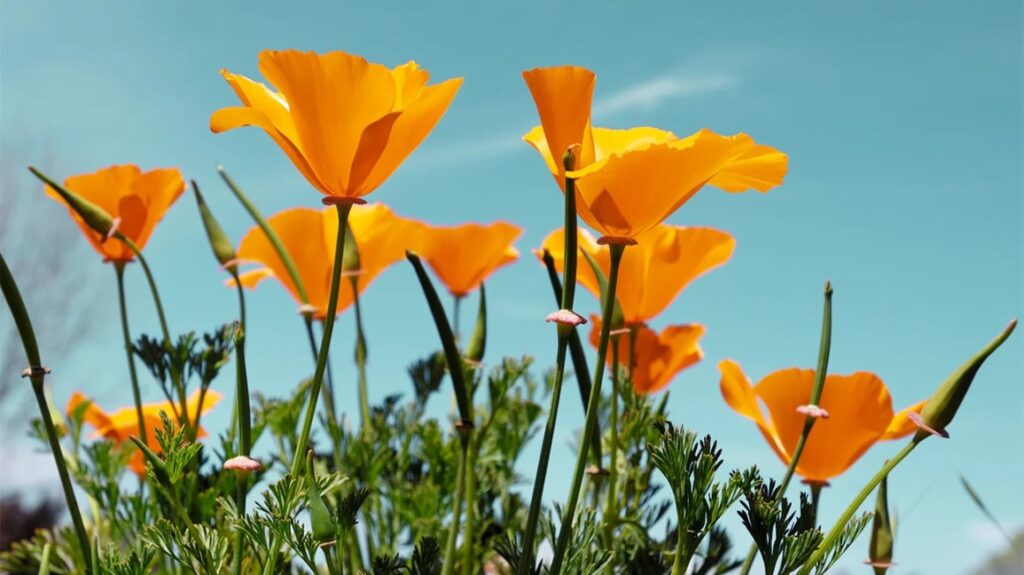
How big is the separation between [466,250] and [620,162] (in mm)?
856

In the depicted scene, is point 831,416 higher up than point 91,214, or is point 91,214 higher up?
point 91,214

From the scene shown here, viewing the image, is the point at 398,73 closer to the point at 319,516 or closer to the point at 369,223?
the point at 319,516

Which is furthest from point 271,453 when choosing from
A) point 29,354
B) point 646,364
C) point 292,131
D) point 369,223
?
point 292,131

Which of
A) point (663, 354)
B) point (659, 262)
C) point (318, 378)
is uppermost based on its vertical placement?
point (659, 262)

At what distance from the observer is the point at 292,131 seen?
2.59ft

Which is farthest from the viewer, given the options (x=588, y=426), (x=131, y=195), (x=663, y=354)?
(x=663, y=354)

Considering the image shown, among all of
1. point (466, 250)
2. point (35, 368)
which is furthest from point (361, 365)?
point (35, 368)

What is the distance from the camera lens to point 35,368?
0.83 meters

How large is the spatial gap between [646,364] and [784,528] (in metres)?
0.63

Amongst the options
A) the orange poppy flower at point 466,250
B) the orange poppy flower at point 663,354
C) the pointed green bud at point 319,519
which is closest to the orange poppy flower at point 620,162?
the pointed green bud at point 319,519

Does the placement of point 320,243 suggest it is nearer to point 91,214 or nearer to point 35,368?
point 91,214

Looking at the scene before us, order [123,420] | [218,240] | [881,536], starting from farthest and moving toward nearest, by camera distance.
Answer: [123,420], [218,240], [881,536]

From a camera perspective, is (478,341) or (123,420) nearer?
(478,341)

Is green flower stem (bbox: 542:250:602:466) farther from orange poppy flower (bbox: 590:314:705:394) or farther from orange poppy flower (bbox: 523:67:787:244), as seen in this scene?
orange poppy flower (bbox: 590:314:705:394)
